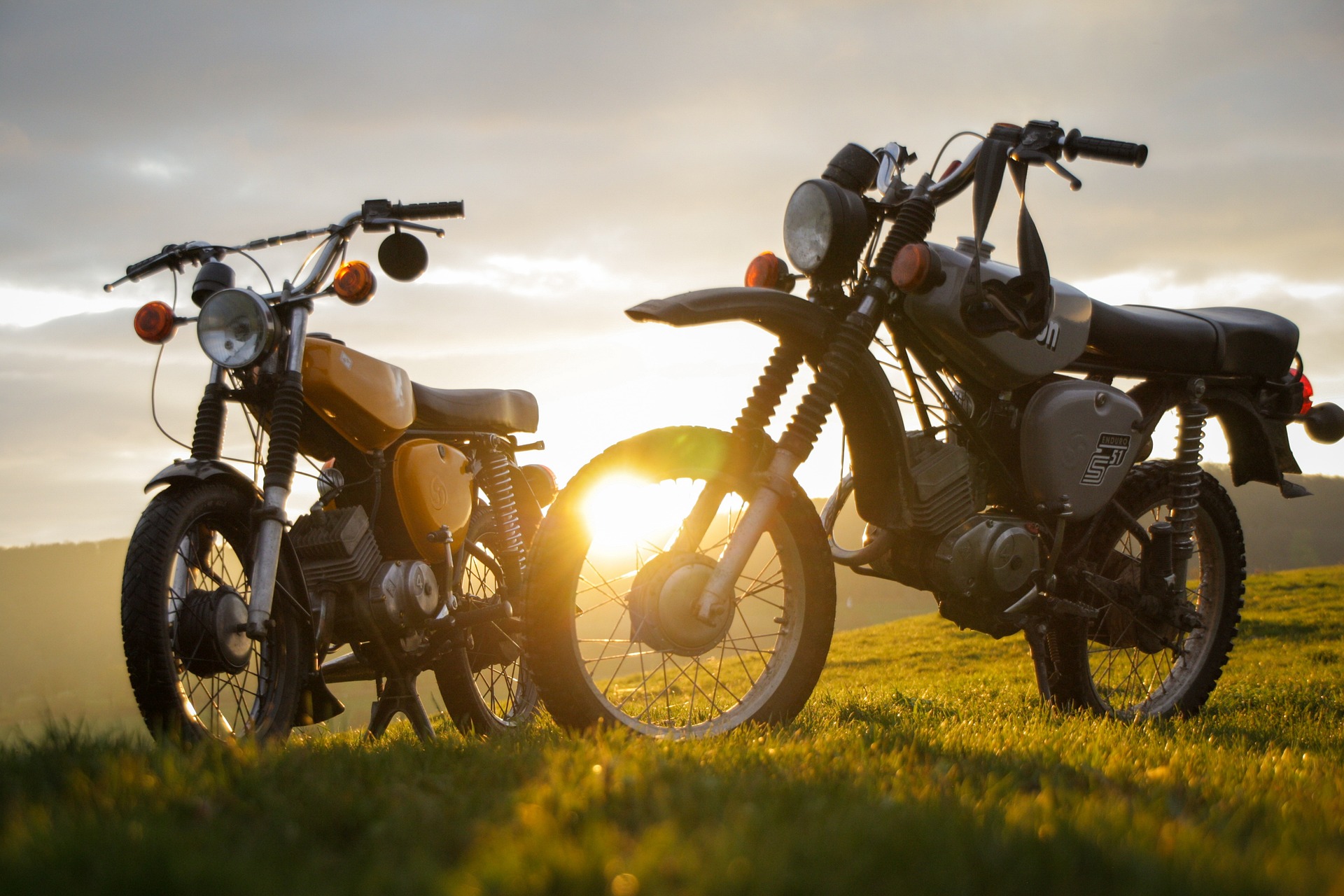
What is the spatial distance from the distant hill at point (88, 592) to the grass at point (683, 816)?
85.6 metres

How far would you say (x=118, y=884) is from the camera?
59.8 inches

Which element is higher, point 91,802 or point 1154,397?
point 1154,397

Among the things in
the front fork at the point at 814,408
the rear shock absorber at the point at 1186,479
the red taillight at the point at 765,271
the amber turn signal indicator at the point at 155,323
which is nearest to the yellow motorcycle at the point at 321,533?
the amber turn signal indicator at the point at 155,323

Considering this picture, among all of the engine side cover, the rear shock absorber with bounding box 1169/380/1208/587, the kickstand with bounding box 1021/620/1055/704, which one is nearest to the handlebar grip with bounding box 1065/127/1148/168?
the engine side cover

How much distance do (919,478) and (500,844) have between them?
2596mm

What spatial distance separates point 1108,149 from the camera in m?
3.86

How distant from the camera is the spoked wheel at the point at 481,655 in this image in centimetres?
485

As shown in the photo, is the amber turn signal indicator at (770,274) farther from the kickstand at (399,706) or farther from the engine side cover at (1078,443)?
the kickstand at (399,706)

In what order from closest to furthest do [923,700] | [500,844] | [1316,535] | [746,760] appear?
[500,844] < [746,760] < [923,700] < [1316,535]

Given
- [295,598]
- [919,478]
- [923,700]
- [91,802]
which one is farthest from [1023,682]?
[91,802]

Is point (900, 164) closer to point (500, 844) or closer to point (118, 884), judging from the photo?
point (500, 844)

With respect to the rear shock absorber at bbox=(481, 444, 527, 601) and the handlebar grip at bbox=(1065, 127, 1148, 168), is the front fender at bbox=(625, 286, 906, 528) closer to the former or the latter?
the handlebar grip at bbox=(1065, 127, 1148, 168)

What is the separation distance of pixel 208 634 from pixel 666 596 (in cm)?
170

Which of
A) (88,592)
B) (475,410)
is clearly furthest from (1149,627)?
(88,592)
